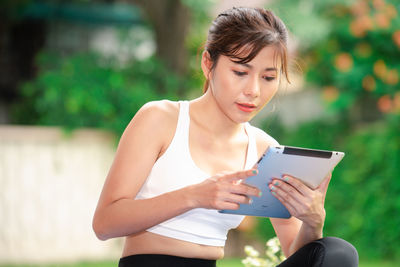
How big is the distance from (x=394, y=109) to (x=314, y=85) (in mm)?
1516

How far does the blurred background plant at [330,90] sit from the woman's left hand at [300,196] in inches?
155

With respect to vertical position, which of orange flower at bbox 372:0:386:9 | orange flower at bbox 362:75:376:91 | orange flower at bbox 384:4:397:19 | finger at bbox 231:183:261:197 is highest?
orange flower at bbox 372:0:386:9

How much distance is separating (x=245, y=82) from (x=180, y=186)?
0.39 meters

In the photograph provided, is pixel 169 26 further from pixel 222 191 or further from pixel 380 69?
pixel 222 191

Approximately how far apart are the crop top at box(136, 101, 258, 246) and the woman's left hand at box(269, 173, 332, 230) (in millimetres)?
244

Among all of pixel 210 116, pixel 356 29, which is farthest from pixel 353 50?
pixel 210 116

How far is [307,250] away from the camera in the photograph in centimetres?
196

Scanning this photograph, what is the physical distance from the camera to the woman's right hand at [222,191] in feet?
5.58

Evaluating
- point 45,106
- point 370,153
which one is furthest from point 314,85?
point 45,106

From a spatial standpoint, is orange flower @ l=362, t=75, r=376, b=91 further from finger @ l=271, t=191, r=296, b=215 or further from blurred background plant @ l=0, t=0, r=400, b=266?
finger @ l=271, t=191, r=296, b=215

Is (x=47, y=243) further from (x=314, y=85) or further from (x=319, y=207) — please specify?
(x=319, y=207)

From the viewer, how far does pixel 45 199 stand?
6.13m

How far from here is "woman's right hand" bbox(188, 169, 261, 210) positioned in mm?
1700

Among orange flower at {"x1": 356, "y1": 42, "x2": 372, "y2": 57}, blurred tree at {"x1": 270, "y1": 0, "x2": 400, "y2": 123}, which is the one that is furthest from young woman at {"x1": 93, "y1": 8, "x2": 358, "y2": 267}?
orange flower at {"x1": 356, "y1": 42, "x2": 372, "y2": 57}
